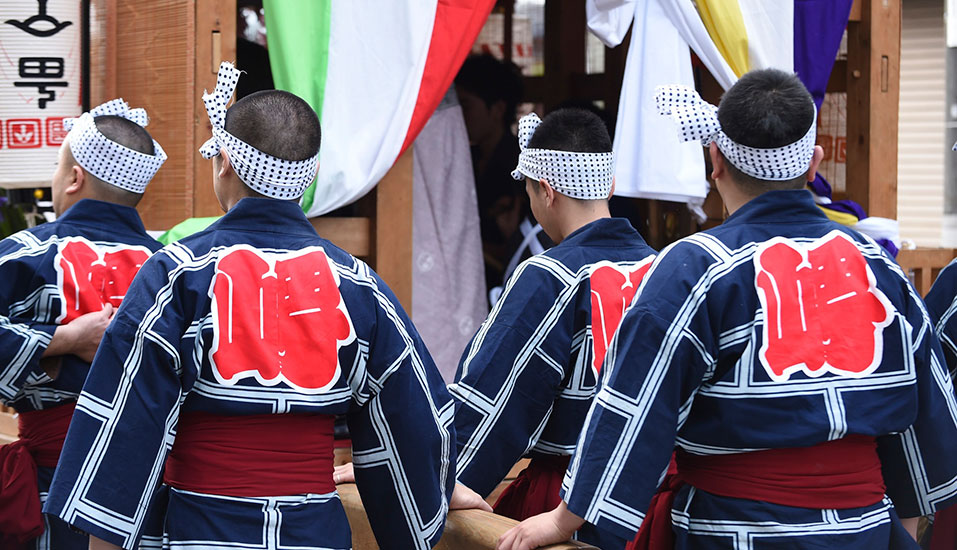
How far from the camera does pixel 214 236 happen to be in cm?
220

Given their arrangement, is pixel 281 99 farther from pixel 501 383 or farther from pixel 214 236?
pixel 501 383

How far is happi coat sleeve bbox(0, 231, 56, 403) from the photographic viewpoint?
287cm

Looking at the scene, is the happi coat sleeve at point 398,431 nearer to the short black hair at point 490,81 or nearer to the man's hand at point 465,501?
the man's hand at point 465,501

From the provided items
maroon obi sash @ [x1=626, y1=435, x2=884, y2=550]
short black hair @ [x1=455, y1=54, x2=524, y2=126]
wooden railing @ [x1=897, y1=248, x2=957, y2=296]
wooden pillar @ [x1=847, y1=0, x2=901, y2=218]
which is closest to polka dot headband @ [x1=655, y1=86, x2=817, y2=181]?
maroon obi sash @ [x1=626, y1=435, x2=884, y2=550]

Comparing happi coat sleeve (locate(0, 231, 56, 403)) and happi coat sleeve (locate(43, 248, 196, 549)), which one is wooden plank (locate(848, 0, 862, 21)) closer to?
happi coat sleeve (locate(0, 231, 56, 403))

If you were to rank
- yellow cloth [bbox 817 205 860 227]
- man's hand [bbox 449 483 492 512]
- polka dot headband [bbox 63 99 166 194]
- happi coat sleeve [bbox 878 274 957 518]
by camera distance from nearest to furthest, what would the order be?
happi coat sleeve [bbox 878 274 957 518] < man's hand [bbox 449 483 492 512] < polka dot headband [bbox 63 99 166 194] < yellow cloth [bbox 817 205 860 227]

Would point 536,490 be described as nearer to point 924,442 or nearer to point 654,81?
point 924,442

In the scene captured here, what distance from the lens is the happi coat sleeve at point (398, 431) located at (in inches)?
89.6

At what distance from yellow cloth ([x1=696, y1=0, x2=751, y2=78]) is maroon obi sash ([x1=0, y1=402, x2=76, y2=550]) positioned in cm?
310

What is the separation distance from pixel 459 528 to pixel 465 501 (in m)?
0.09

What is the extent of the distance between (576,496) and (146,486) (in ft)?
2.87

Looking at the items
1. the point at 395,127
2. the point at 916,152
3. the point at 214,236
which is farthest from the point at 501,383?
the point at 916,152

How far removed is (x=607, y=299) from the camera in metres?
2.85

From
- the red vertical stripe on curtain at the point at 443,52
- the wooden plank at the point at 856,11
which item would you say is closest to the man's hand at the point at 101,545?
the red vertical stripe on curtain at the point at 443,52
